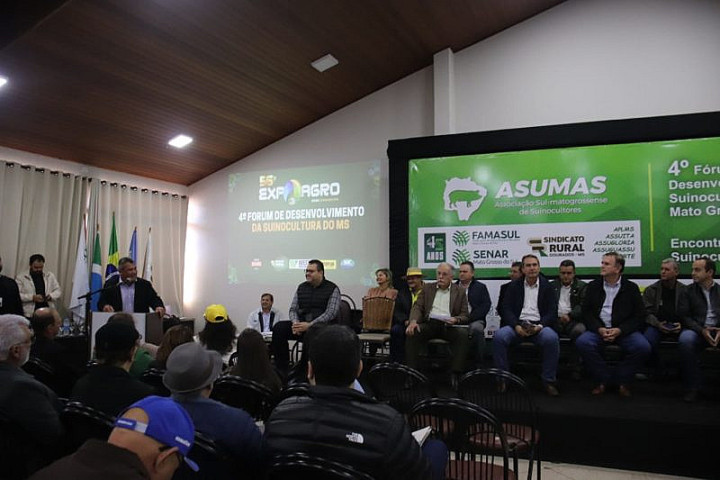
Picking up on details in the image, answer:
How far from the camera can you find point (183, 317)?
8.16m

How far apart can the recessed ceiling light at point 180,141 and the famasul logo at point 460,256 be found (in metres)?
4.13

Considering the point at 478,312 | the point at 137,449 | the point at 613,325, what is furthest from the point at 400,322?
the point at 137,449

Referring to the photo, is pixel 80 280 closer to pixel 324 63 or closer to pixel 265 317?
pixel 265 317

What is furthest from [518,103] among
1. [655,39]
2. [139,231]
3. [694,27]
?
[139,231]

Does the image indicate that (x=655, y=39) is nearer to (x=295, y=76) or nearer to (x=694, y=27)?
(x=694, y=27)

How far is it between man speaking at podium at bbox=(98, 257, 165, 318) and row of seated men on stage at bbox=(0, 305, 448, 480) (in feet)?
10.8

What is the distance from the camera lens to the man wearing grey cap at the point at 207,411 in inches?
55.8

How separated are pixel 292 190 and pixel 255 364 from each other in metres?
5.51

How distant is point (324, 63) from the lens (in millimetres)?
6227

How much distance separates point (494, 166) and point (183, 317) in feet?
18.3

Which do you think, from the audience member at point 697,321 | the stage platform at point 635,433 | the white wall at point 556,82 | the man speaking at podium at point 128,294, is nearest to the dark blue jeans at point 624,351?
the stage platform at point 635,433

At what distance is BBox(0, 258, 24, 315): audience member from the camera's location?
5164mm

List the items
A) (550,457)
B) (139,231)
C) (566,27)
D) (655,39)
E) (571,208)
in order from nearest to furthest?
(550,457)
(571,208)
(655,39)
(566,27)
(139,231)

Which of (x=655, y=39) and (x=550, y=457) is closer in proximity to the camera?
(x=550, y=457)
